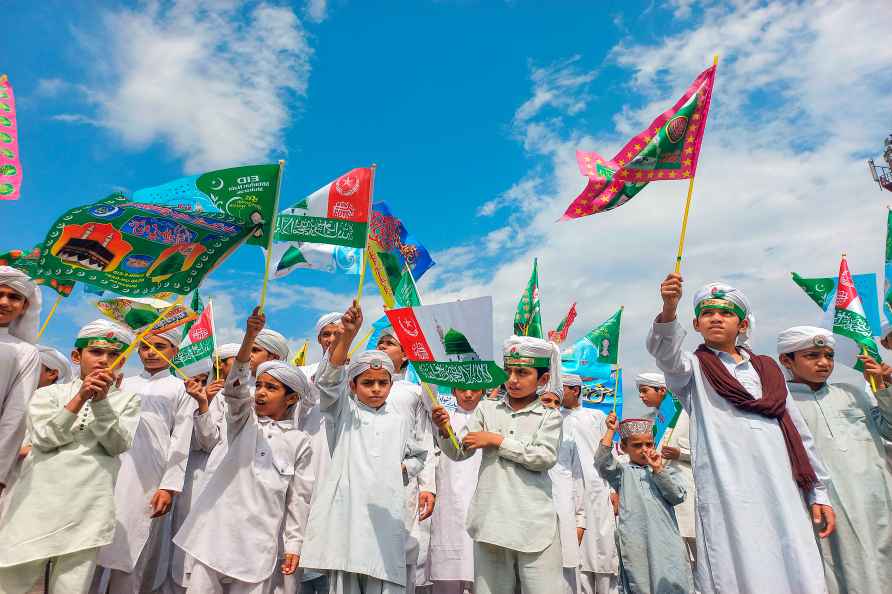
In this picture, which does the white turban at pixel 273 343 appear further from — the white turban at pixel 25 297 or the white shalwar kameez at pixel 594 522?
the white shalwar kameez at pixel 594 522

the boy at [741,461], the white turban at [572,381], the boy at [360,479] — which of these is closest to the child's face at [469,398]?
the white turban at [572,381]

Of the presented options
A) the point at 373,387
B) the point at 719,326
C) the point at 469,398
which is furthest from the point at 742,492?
the point at 469,398

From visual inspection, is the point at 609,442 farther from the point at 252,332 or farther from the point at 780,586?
the point at 252,332

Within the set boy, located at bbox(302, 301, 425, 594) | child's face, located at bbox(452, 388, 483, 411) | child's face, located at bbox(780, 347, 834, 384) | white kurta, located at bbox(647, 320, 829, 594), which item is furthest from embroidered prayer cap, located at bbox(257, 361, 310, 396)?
child's face, located at bbox(780, 347, 834, 384)

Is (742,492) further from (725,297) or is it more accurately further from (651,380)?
(651,380)

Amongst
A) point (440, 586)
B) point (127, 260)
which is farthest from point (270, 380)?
point (440, 586)

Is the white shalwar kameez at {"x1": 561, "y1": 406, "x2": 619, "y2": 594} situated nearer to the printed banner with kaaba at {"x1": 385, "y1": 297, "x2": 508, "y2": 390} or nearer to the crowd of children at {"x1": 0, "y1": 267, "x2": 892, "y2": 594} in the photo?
the crowd of children at {"x1": 0, "y1": 267, "x2": 892, "y2": 594}

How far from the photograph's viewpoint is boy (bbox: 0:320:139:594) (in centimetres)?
394

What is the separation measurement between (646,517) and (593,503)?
5.78 ft

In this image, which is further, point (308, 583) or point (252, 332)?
point (308, 583)

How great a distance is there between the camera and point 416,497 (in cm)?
589

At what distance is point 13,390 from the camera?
4.50 m

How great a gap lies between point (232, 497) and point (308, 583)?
1478 mm

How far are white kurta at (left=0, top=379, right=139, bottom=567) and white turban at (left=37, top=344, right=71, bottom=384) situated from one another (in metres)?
1.91
